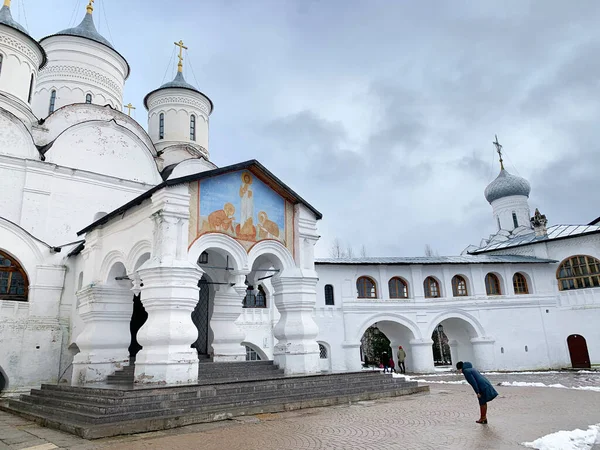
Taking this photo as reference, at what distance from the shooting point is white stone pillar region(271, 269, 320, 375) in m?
10.0

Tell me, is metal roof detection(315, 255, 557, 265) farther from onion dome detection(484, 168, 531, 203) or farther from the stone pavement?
the stone pavement

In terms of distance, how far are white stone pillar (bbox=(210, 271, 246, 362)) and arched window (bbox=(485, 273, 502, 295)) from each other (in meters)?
13.5

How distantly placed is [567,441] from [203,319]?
30.0ft

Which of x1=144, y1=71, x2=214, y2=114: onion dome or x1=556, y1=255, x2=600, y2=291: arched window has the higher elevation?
x1=144, y1=71, x2=214, y2=114: onion dome

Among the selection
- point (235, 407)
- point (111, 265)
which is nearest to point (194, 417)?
point (235, 407)

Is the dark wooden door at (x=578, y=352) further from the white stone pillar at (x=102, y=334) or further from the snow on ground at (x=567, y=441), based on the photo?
the white stone pillar at (x=102, y=334)

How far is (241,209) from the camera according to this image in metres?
9.98

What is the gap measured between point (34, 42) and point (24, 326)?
415 inches

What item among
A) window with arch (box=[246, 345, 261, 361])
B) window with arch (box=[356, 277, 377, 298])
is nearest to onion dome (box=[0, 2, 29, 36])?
window with arch (box=[246, 345, 261, 361])

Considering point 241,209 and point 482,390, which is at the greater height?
point 241,209

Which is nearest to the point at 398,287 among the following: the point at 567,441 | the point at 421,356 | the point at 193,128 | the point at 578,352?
the point at 421,356

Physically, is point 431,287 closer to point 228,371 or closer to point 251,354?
point 251,354

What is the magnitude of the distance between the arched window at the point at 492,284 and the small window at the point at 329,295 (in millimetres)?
7086

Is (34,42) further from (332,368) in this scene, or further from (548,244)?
(548,244)
